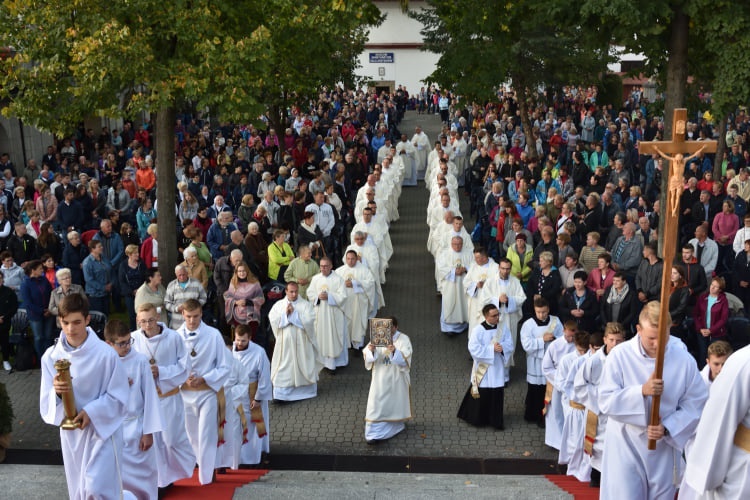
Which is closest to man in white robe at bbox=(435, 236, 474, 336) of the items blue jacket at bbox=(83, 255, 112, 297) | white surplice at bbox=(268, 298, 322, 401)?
white surplice at bbox=(268, 298, 322, 401)

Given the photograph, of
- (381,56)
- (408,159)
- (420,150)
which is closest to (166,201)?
(408,159)

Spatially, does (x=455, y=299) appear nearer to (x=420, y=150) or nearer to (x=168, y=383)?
(x=168, y=383)

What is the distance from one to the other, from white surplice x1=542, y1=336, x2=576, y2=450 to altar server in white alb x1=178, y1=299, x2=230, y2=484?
12.4 ft

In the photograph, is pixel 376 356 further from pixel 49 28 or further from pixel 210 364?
pixel 49 28

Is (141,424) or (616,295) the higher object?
(616,295)

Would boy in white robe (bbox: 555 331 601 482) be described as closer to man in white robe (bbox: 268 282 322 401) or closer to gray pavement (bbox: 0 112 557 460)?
gray pavement (bbox: 0 112 557 460)

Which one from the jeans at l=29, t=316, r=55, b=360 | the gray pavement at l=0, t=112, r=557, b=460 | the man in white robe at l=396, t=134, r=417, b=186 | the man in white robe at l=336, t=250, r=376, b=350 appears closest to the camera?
the gray pavement at l=0, t=112, r=557, b=460

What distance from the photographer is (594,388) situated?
701 centimetres

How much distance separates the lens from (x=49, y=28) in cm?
1367

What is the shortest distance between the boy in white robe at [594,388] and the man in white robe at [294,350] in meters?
4.32

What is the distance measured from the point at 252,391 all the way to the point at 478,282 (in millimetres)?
4667

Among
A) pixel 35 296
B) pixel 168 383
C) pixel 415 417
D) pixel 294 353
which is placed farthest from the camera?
pixel 35 296

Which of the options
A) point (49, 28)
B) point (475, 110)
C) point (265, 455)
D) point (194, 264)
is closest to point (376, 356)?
point (265, 455)

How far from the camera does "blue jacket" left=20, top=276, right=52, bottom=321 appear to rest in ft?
40.8
